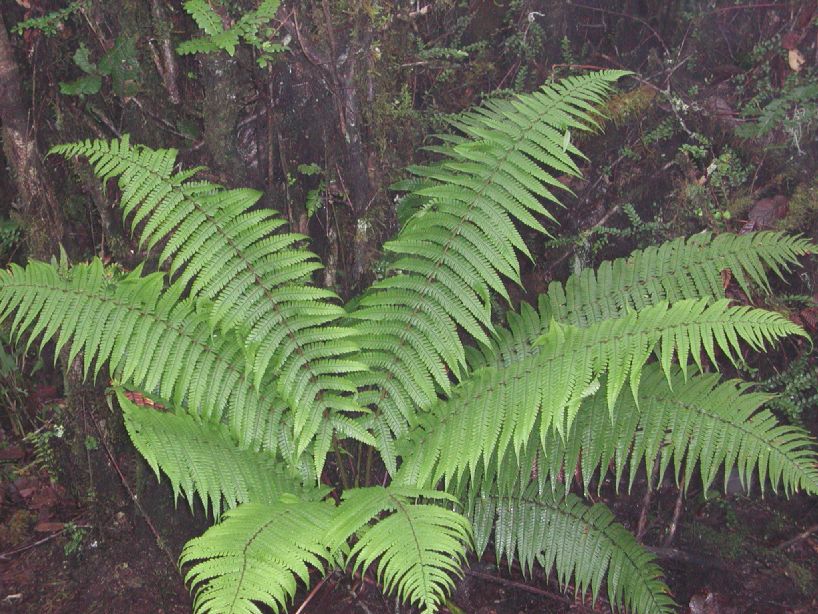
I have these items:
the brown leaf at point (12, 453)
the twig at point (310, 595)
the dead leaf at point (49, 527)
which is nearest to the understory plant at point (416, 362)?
the twig at point (310, 595)

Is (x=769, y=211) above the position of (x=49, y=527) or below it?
above

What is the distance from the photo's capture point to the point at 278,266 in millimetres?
2404

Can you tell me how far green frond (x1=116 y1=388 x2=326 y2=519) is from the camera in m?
2.21

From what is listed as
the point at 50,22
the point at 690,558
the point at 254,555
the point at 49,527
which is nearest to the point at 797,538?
the point at 690,558

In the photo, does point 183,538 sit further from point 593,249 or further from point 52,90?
point 593,249

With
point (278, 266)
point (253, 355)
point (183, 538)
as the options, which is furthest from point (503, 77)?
point (183, 538)

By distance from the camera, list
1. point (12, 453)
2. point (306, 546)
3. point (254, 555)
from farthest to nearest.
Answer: point (12, 453)
point (306, 546)
point (254, 555)

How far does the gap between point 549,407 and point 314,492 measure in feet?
3.07

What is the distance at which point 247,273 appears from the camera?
7.82ft

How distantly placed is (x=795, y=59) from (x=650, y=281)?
1280 mm

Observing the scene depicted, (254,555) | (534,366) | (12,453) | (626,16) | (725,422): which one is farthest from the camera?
(12,453)

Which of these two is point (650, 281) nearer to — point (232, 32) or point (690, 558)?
point (690, 558)

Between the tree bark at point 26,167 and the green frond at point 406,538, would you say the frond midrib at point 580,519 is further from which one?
the tree bark at point 26,167

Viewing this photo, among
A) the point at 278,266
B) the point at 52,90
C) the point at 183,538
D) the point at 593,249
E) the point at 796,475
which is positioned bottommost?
the point at 183,538
